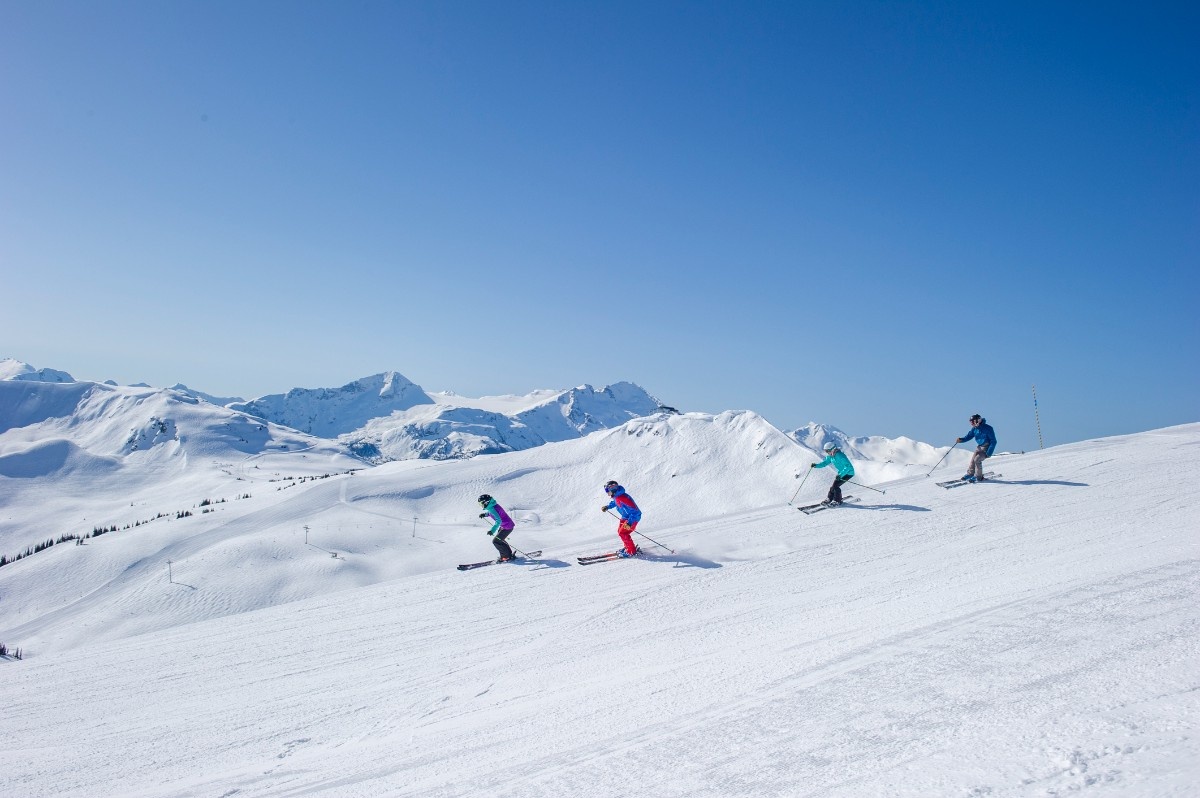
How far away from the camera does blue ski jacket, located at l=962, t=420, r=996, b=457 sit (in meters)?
16.4

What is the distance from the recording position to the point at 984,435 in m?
16.5

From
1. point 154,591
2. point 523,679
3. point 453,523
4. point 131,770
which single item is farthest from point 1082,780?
point 453,523

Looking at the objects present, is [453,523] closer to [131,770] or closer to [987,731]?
[131,770]

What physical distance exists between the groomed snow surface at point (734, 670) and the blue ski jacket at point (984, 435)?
108 cm

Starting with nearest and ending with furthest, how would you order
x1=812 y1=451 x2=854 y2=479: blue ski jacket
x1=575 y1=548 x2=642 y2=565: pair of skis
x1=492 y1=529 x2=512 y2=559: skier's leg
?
x1=575 y1=548 x2=642 y2=565: pair of skis → x1=492 y1=529 x2=512 y2=559: skier's leg → x1=812 y1=451 x2=854 y2=479: blue ski jacket

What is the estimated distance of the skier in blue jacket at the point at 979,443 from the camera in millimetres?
16344

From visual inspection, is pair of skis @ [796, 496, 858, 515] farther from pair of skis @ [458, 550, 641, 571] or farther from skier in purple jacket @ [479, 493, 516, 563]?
skier in purple jacket @ [479, 493, 516, 563]

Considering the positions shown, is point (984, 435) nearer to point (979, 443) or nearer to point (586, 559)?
point (979, 443)

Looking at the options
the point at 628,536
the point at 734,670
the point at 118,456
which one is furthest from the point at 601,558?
→ the point at 118,456

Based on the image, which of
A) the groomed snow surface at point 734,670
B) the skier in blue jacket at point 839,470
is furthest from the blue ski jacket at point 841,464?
the groomed snow surface at point 734,670

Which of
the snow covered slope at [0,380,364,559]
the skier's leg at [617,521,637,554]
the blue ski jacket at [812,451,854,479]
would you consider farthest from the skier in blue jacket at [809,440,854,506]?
the snow covered slope at [0,380,364,559]

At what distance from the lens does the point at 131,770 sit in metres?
6.59

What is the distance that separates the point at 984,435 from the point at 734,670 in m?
Answer: 12.9

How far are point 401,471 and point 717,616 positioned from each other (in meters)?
34.9
